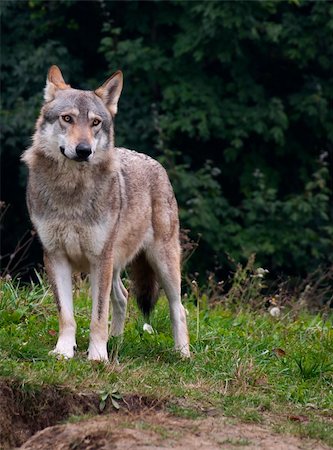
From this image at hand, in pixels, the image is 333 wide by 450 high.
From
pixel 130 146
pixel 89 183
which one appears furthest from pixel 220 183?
pixel 89 183

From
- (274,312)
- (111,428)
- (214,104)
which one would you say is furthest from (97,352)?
(214,104)

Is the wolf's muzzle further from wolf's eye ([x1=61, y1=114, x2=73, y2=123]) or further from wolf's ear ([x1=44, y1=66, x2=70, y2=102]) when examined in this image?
wolf's ear ([x1=44, y1=66, x2=70, y2=102])

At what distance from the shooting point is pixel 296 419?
7.21m

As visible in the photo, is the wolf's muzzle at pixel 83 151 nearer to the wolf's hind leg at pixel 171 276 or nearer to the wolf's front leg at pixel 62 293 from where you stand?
the wolf's front leg at pixel 62 293

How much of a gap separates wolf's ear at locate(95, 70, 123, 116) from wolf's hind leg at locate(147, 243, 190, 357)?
1.21m

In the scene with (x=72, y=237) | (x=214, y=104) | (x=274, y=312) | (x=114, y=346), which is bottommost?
(x=214, y=104)

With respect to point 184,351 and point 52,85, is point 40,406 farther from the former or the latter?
point 52,85

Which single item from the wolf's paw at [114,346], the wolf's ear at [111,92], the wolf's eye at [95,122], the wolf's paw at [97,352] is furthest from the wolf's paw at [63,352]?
the wolf's ear at [111,92]

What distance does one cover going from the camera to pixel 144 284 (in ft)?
29.0

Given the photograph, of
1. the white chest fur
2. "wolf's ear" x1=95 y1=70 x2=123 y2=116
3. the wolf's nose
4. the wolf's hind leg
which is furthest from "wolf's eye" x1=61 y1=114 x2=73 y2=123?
the wolf's hind leg

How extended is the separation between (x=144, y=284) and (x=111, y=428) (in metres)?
2.54

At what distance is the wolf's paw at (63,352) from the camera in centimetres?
760

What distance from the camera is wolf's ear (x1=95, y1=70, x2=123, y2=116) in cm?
818

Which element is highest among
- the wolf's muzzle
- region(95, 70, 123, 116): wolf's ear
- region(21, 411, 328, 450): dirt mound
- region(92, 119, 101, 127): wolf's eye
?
region(95, 70, 123, 116): wolf's ear
